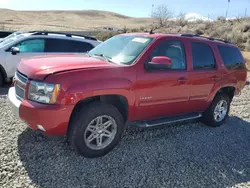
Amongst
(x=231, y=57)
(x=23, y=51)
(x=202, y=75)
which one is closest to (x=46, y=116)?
(x=202, y=75)

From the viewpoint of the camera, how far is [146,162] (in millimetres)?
3951

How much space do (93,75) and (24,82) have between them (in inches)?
40.1

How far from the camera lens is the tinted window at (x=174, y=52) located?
446 centimetres

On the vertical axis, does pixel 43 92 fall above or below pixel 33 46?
below

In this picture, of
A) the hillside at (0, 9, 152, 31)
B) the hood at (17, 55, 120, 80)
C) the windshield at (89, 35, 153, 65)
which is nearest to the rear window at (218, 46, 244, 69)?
the windshield at (89, 35, 153, 65)

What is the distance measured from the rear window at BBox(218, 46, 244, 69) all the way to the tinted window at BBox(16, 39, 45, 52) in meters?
5.08

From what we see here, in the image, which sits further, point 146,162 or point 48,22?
point 48,22

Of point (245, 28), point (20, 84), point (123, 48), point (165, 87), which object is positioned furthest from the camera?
point (245, 28)

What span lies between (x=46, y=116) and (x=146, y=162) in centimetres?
163

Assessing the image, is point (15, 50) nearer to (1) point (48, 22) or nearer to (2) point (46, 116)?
(2) point (46, 116)

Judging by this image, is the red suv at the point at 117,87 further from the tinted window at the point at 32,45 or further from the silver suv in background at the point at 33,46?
the tinted window at the point at 32,45

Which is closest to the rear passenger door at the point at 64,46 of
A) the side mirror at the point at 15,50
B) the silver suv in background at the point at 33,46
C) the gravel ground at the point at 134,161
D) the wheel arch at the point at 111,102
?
the silver suv in background at the point at 33,46

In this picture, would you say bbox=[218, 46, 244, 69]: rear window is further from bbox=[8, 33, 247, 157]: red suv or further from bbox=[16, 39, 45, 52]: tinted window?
bbox=[16, 39, 45, 52]: tinted window

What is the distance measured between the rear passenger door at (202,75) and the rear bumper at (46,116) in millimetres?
2435
